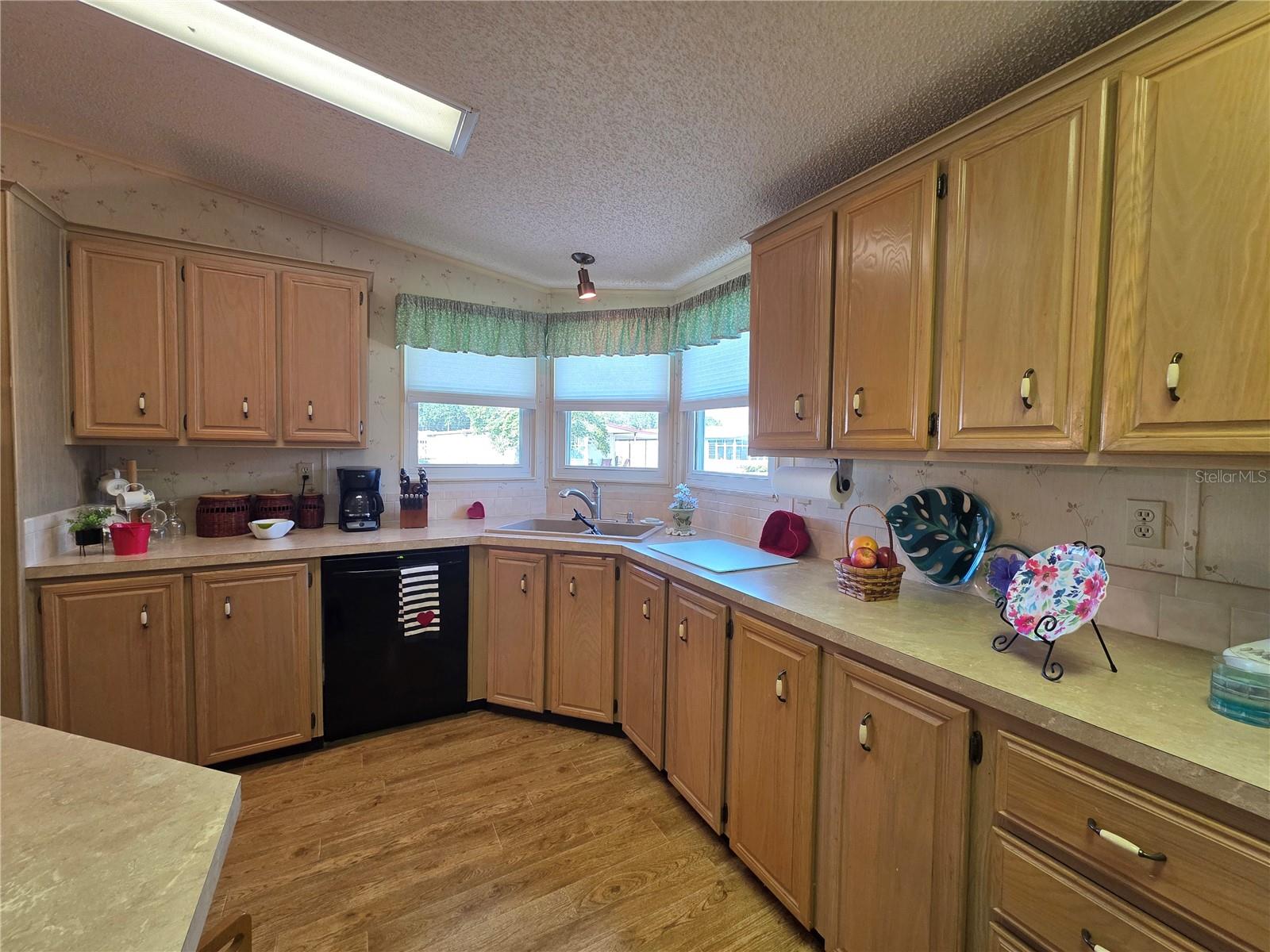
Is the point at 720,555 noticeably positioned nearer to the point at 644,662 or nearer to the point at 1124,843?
the point at 644,662

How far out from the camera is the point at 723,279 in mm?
2803

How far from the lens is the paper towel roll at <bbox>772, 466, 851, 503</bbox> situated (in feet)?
6.38

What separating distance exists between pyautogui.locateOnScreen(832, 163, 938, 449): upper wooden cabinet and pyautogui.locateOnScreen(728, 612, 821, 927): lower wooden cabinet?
70 centimetres

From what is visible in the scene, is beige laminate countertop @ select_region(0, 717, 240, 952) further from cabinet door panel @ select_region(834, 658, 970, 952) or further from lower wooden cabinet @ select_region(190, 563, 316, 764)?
lower wooden cabinet @ select_region(190, 563, 316, 764)

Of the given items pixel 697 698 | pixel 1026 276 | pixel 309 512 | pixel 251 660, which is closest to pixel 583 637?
pixel 697 698

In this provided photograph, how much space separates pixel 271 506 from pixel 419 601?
0.86m

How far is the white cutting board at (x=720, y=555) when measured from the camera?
1.98 metres

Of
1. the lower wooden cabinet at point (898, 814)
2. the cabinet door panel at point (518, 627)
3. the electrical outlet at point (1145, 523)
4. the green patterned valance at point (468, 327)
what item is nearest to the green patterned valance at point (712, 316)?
the green patterned valance at point (468, 327)

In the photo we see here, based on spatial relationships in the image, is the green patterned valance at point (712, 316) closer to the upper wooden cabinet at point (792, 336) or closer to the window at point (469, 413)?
the upper wooden cabinet at point (792, 336)

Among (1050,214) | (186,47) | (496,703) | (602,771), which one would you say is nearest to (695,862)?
(602,771)

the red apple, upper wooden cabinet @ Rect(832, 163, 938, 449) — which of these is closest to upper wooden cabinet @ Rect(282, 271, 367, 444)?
upper wooden cabinet @ Rect(832, 163, 938, 449)

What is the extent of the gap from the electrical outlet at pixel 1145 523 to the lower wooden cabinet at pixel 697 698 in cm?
110

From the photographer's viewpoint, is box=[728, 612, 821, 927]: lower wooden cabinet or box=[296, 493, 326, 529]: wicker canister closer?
box=[728, 612, 821, 927]: lower wooden cabinet

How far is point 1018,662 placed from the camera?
112cm
